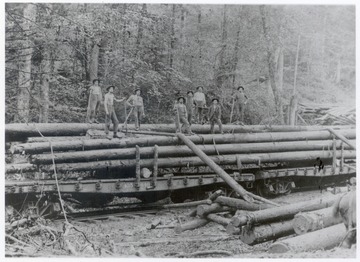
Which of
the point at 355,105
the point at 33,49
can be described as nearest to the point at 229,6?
the point at 355,105

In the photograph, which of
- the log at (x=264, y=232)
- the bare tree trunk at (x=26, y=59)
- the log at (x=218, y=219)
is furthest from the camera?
the bare tree trunk at (x=26, y=59)

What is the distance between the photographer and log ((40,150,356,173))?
854 centimetres

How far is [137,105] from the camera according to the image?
29.7 ft

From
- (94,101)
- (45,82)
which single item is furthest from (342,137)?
(45,82)

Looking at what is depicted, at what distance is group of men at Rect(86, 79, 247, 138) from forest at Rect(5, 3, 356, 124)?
0.39 ft

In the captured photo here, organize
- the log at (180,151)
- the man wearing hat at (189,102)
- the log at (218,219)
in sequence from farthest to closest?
the man wearing hat at (189,102), the log at (180,151), the log at (218,219)

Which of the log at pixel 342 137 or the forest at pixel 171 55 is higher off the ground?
the forest at pixel 171 55

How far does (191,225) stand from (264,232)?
1377 mm

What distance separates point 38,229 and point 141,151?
236cm

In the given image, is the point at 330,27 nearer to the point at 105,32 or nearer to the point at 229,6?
the point at 229,6

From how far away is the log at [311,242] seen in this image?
798 centimetres

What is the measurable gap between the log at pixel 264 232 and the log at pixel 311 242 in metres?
0.17

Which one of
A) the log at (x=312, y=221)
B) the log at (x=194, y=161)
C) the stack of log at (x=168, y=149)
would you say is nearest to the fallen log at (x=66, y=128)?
the stack of log at (x=168, y=149)

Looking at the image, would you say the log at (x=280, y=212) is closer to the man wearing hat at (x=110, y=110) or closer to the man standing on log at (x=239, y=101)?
the man standing on log at (x=239, y=101)
